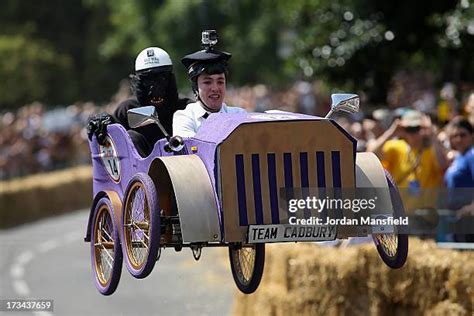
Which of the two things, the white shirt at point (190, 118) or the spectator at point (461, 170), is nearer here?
the white shirt at point (190, 118)

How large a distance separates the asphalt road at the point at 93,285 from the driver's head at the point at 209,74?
7977 mm

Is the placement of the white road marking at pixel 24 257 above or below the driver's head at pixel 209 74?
below

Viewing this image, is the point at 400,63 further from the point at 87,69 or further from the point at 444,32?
the point at 87,69

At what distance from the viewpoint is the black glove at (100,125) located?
1259cm

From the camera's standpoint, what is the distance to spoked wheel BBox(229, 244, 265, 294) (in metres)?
11.6

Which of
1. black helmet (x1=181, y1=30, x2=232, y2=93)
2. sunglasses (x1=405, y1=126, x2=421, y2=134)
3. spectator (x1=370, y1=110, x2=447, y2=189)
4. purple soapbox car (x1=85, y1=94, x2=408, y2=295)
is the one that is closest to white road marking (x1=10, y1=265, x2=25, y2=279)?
spectator (x1=370, y1=110, x2=447, y2=189)

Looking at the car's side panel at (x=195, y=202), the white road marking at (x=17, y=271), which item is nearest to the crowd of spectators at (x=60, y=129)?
the white road marking at (x=17, y=271)

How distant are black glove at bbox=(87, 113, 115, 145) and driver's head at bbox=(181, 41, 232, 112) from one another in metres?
1.00

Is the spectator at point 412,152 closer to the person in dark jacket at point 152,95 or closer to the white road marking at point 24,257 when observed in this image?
the person in dark jacket at point 152,95

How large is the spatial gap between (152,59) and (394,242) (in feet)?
8.42

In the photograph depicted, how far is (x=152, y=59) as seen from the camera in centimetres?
1253

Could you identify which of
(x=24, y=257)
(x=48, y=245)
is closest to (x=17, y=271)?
(x=24, y=257)

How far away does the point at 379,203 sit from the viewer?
36.7 ft

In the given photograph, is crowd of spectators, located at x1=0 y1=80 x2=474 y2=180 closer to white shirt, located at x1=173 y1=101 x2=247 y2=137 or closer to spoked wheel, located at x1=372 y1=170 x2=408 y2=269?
white shirt, located at x1=173 y1=101 x2=247 y2=137
